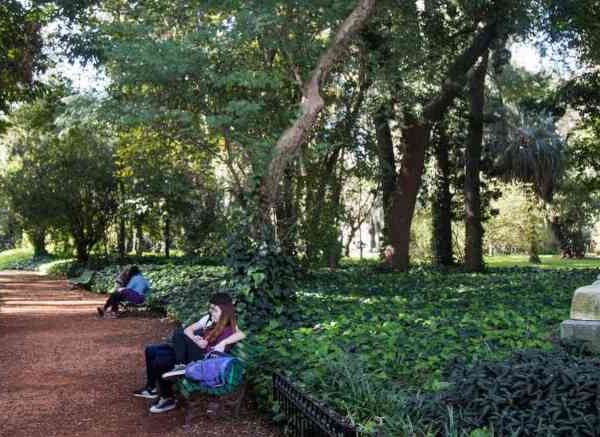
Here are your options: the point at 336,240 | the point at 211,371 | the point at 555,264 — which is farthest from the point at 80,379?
the point at 555,264

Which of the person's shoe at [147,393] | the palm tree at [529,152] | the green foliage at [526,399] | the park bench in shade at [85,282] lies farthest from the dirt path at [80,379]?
the palm tree at [529,152]

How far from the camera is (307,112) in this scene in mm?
11211

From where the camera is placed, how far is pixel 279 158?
1067 cm

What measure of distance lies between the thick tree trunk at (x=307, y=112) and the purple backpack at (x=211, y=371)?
159 inches

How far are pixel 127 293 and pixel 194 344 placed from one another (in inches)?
296

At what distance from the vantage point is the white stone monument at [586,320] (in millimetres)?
5945

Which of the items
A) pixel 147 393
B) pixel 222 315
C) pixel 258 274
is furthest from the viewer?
pixel 258 274

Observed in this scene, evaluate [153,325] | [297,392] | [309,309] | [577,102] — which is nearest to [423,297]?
[309,309]

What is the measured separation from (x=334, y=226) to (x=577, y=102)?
8539 mm

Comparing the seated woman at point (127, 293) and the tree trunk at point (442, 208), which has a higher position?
the tree trunk at point (442, 208)

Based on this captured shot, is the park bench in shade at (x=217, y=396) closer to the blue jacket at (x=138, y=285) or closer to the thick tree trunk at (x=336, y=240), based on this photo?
the blue jacket at (x=138, y=285)

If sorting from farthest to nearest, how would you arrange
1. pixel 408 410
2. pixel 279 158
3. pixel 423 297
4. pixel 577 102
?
1. pixel 577 102
2. pixel 423 297
3. pixel 279 158
4. pixel 408 410

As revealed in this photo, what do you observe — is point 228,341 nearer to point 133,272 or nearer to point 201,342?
point 201,342

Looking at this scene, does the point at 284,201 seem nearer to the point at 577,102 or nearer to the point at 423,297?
the point at 423,297
